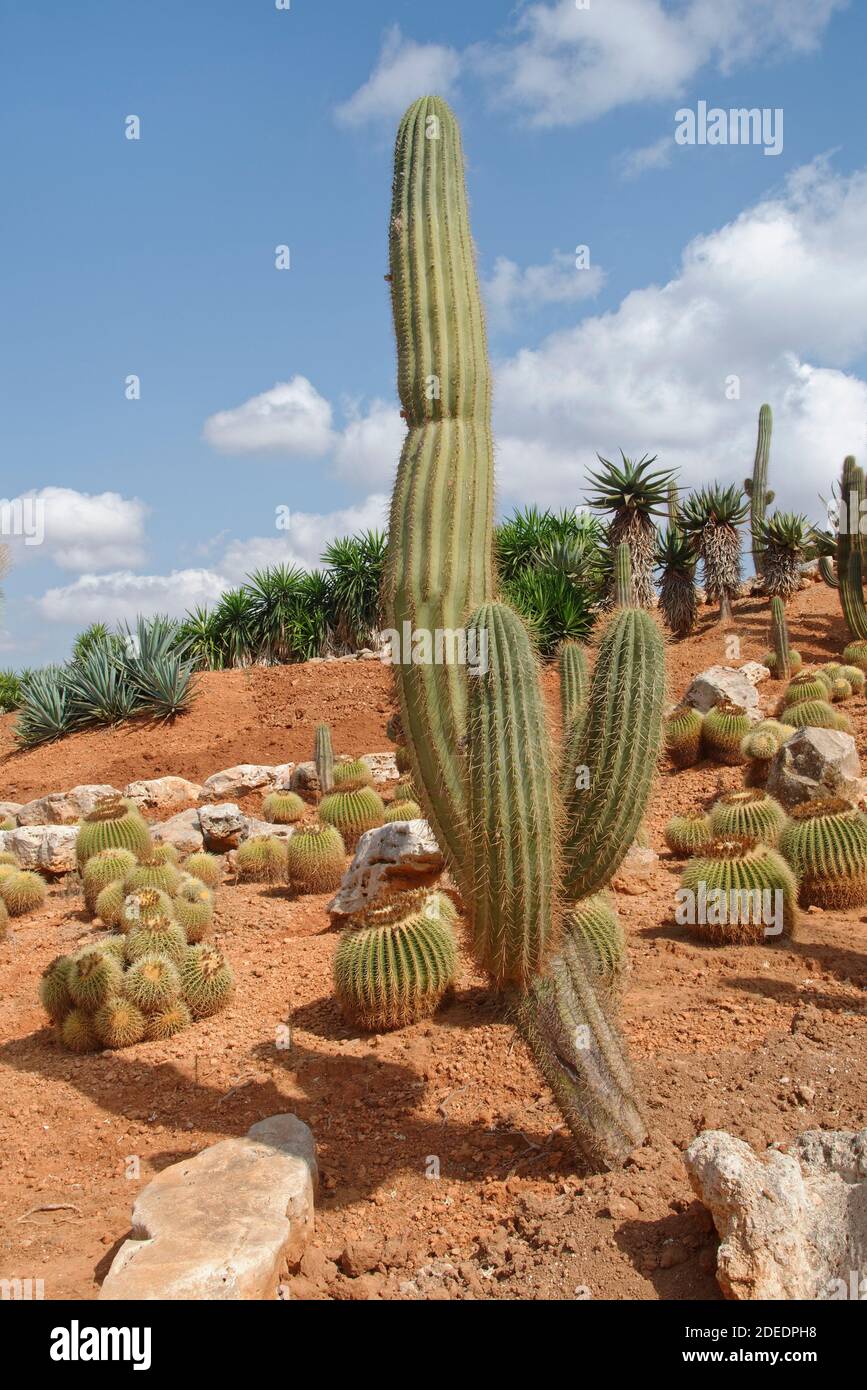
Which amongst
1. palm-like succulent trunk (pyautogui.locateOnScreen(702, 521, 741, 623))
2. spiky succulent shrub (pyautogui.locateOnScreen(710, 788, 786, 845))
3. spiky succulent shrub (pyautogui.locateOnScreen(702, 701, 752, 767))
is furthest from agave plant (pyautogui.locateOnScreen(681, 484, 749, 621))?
spiky succulent shrub (pyautogui.locateOnScreen(710, 788, 786, 845))

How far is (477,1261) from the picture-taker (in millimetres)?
3342

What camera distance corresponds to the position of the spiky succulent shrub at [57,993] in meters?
5.77

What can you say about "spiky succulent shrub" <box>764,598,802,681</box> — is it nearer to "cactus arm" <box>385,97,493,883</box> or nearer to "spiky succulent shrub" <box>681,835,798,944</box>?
"spiky succulent shrub" <box>681,835,798,944</box>

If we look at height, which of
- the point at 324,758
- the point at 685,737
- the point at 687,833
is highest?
the point at 685,737

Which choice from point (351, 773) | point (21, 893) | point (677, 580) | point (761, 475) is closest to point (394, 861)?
point (21, 893)

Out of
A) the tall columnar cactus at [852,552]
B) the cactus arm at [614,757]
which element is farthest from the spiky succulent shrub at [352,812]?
the tall columnar cactus at [852,552]

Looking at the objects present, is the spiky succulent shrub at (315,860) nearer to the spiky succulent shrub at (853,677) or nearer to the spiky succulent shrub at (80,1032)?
the spiky succulent shrub at (80,1032)

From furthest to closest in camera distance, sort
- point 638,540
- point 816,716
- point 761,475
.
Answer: point 761,475 < point 638,540 < point 816,716

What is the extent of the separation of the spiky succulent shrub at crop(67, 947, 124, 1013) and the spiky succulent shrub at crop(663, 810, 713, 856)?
177 inches

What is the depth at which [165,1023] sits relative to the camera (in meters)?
5.74

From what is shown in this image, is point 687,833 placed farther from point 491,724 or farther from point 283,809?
point 491,724

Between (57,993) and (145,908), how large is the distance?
720 millimetres

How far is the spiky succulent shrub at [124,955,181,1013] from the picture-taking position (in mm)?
5696

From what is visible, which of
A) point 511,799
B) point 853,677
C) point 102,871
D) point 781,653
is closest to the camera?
point 511,799
